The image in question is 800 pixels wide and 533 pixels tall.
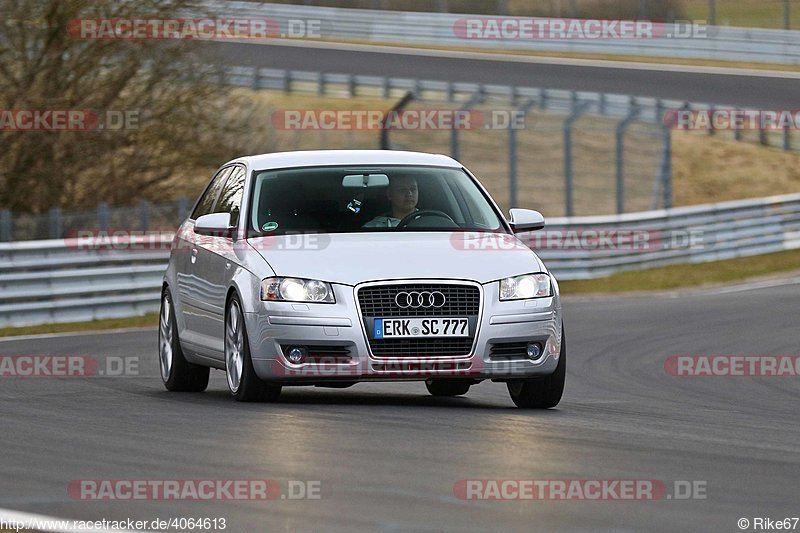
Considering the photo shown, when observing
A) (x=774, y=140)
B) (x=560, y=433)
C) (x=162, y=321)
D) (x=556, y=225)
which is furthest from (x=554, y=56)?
(x=560, y=433)

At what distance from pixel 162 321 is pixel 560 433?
14.9 ft

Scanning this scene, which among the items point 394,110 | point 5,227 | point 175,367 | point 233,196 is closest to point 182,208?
point 5,227

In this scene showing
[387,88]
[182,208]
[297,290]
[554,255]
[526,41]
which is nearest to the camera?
[297,290]

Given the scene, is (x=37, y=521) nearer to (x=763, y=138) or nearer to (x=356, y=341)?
(x=356, y=341)

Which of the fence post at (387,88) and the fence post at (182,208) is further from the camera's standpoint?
the fence post at (387,88)

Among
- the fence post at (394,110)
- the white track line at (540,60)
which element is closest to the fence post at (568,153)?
the fence post at (394,110)

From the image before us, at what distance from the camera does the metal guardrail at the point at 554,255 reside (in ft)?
70.0

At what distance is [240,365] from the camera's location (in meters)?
11.0

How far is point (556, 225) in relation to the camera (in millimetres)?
26797

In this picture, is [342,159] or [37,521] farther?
[342,159]

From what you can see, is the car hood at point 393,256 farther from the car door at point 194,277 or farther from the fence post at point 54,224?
the fence post at point 54,224

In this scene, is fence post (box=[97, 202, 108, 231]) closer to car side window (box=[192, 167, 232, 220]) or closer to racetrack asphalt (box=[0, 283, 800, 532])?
racetrack asphalt (box=[0, 283, 800, 532])

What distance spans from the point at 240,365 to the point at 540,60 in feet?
120

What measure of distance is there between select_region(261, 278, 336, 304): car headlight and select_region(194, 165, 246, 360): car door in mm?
569
